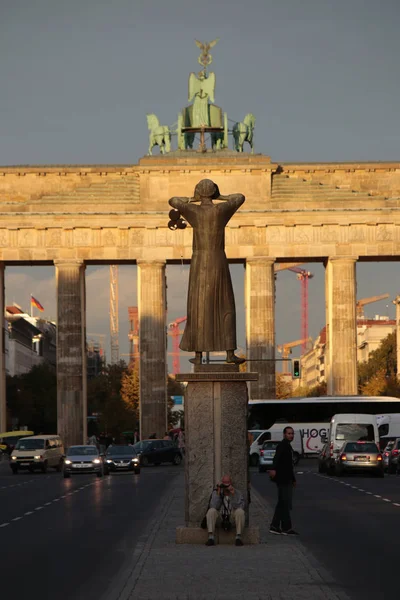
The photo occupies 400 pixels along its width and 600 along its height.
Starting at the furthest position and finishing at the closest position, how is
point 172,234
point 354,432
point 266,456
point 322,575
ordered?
point 172,234, point 266,456, point 354,432, point 322,575

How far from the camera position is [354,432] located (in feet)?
238

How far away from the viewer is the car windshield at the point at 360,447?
63.8 metres

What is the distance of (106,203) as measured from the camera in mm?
91312

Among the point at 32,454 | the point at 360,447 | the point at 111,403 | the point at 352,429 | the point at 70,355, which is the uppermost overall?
the point at 70,355

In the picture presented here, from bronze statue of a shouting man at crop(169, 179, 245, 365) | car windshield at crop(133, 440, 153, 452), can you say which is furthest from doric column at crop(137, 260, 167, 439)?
bronze statue of a shouting man at crop(169, 179, 245, 365)

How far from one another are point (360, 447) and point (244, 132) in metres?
34.2

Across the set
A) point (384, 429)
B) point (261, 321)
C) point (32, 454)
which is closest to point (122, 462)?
point (32, 454)

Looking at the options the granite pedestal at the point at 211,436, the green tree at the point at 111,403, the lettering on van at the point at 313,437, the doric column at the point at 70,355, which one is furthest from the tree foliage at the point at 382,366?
the granite pedestal at the point at 211,436

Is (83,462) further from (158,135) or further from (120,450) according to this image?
(158,135)

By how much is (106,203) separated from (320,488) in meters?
43.0

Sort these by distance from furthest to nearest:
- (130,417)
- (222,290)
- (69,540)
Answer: (130,417), (69,540), (222,290)

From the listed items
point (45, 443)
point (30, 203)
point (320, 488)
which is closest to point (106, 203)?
point (30, 203)

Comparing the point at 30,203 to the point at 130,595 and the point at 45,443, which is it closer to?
the point at 45,443

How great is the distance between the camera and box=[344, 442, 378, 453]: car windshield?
6381 cm
